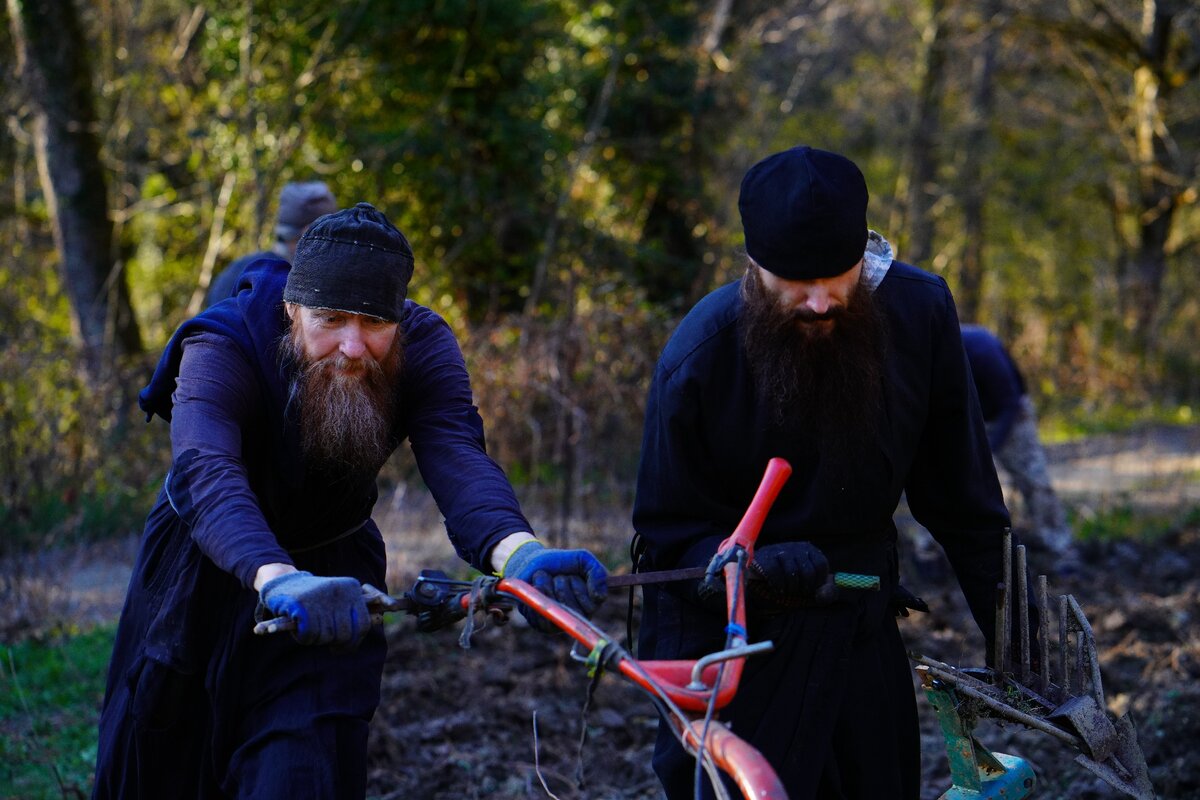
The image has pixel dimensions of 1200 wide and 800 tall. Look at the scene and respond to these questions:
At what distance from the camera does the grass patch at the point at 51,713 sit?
5062 millimetres

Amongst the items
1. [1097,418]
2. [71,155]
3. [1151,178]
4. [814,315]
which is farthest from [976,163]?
[814,315]

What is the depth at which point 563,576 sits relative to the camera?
9.16 ft

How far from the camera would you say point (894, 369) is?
326 centimetres

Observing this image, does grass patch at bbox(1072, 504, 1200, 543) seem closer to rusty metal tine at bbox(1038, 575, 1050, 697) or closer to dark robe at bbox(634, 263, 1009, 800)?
rusty metal tine at bbox(1038, 575, 1050, 697)

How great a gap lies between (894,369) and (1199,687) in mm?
3865

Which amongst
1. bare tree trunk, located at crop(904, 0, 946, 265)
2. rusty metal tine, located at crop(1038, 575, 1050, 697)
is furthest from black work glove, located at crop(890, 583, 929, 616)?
bare tree trunk, located at crop(904, 0, 946, 265)

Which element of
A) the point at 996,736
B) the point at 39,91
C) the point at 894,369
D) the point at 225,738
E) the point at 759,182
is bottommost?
the point at 996,736

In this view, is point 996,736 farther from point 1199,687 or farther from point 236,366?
point 236,366

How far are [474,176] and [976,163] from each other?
31.4 ft

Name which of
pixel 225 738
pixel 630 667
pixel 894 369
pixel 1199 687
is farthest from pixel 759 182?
pixel 1199 687

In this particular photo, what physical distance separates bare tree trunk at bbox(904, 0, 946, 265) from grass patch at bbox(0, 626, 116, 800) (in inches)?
509

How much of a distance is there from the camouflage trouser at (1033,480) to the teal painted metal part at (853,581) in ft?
20.1

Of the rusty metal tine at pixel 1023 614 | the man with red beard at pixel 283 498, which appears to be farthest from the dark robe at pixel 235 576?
the rusty metal tine at pixel 1023 614

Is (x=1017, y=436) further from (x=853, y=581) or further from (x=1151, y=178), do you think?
(x=1151, y=178)
